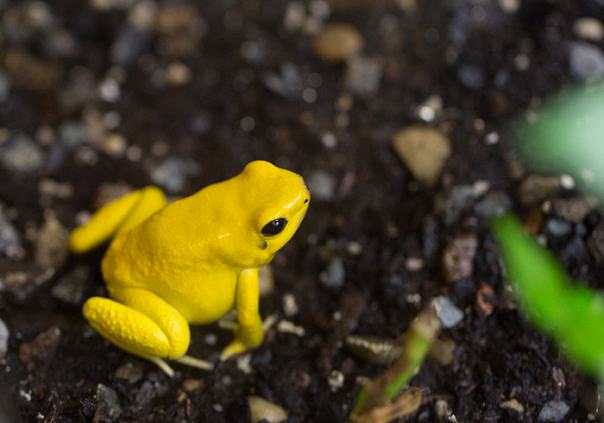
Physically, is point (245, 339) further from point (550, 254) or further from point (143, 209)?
point (550, 254)

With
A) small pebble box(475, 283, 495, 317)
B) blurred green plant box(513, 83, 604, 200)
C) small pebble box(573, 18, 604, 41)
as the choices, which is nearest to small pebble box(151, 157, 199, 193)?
small pebble box(475, 283, 495, 317)

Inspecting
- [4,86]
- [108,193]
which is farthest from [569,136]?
Answer: [4,86]

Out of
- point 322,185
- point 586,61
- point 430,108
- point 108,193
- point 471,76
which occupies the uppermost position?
point 586,61

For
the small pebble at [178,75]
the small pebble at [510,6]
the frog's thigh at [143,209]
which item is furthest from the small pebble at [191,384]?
the small pebble at [510,6]

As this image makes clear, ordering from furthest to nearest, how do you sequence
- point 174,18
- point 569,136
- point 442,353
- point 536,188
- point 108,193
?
point 174,18, point 108,193, point 569,136, point 536,188, point 442,353

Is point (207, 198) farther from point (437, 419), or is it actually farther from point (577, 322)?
point (577, 322)

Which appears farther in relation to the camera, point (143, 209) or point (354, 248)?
point (354, 248)

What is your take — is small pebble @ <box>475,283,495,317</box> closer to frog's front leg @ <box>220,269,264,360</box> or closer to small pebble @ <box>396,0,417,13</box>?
frog's front leg @ <box>220,269,264,360</box>
